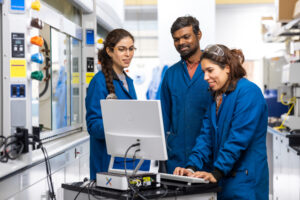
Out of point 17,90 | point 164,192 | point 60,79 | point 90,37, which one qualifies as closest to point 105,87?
point 17,90

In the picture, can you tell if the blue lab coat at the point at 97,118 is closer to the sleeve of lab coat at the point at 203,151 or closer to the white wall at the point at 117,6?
the sleeve of lab coat at the point at 203,151

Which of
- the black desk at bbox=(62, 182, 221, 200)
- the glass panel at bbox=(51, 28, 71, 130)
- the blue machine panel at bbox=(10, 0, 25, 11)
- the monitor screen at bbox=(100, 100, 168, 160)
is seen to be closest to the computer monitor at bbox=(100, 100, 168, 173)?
the monitor screen at bbox=(100, 100, 168, 160)

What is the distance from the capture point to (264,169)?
2.03 meters

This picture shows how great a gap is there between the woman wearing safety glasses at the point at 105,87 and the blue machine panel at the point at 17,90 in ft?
1.44

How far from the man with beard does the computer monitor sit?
65 centimetres

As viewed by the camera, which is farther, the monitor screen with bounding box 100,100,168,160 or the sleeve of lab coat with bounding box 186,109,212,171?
the sleeve of lab coat with bounding box 186,109,212,171

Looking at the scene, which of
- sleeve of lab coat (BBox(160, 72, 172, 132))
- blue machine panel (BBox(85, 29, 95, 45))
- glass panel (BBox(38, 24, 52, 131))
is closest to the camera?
sleeve of lab coat (BBox(160, 72, 172, 132))

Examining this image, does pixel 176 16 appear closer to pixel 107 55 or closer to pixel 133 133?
pixel 107 55

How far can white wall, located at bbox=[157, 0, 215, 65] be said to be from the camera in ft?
16.5

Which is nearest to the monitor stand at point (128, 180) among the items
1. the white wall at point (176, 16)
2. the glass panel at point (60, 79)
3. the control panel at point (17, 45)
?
the control panel at point (17, 45)

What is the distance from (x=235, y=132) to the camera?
1986 millimetres

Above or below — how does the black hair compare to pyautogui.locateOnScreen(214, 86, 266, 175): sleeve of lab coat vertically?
above

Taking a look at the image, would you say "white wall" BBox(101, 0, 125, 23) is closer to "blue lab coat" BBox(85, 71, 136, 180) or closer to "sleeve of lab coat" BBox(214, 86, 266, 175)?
"blue lab coat" BBox(85, 71, 136, 180)

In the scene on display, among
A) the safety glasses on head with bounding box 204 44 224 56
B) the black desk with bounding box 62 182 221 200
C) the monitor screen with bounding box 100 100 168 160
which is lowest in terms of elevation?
the black desk with bounding box 62 182 221 200
